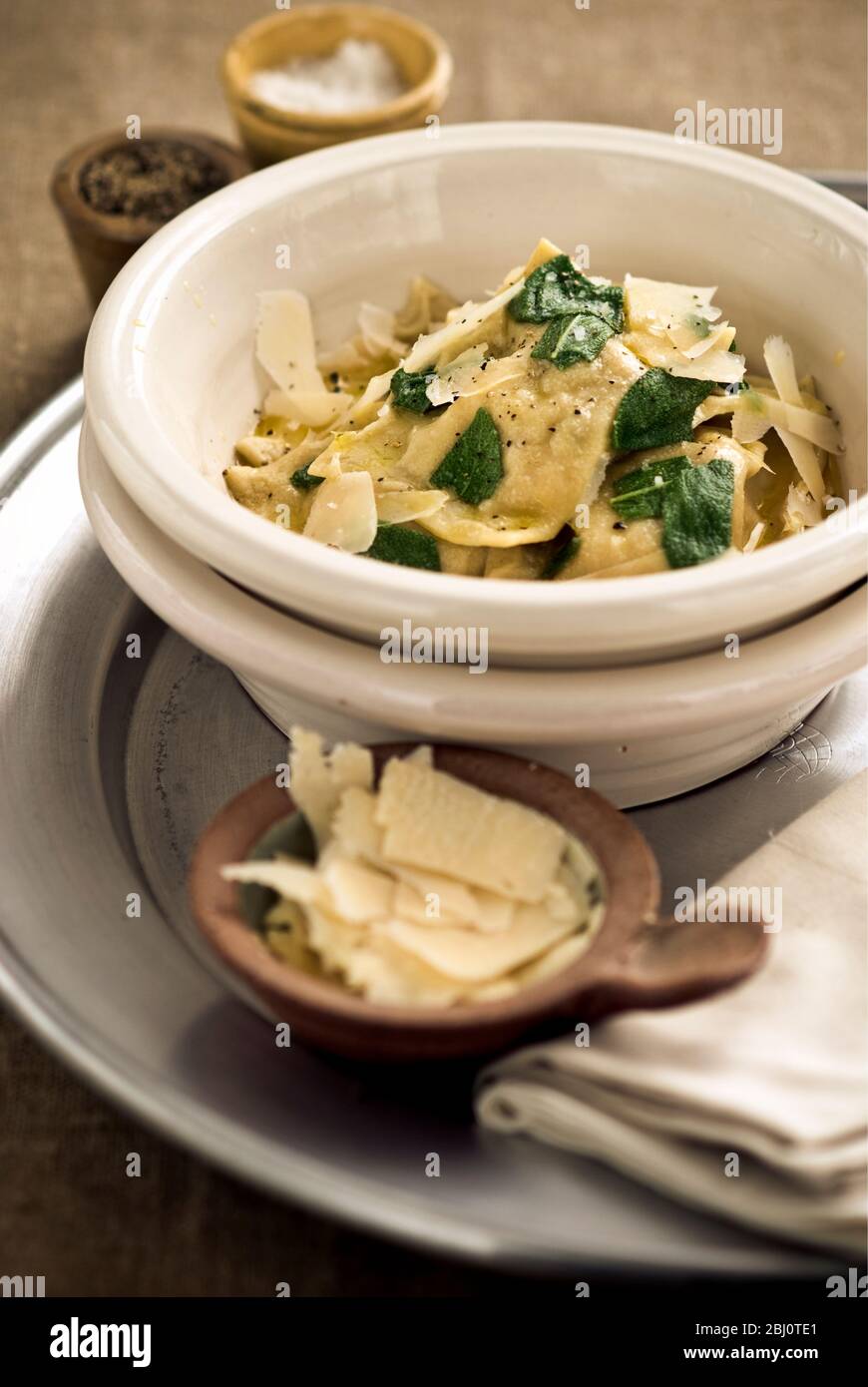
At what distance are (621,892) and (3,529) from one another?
1082mm

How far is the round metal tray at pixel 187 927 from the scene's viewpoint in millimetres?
1207

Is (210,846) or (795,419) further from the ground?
(795,419)

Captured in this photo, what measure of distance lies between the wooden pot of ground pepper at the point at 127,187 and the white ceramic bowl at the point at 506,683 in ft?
3.50

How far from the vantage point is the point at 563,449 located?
162cm

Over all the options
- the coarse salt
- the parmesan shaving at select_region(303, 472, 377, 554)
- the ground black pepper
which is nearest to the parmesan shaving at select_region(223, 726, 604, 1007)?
the parmesan shaving at select_region(303, 472, 377, 554)

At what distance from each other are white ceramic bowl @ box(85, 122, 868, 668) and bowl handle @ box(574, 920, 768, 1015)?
0.29m

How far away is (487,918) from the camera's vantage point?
1278 millimetres

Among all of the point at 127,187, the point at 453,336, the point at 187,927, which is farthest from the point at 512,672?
the point at 127,187

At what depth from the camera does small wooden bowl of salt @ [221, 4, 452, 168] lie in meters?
2.58

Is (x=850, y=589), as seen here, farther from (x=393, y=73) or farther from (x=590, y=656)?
(x=393, y=73)

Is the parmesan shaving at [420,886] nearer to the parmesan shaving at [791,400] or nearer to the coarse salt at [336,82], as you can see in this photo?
the parmesan shaving at [791,400]

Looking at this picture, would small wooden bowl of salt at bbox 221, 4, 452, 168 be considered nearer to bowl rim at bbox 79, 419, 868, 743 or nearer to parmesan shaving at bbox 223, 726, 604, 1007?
bowl rim at bbox 79, 419, 868, 743
